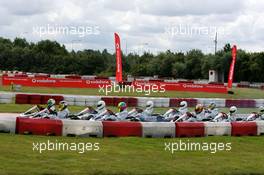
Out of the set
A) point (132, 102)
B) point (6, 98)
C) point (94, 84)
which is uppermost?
point (94, 84)

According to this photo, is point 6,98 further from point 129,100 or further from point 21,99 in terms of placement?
point 129,100

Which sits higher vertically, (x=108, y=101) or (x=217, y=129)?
(x=108, y=101)

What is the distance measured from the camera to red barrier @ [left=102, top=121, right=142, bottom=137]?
1437 centimetres

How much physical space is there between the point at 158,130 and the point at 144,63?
302 feet

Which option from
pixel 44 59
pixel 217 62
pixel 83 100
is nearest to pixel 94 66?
pixel 44 59

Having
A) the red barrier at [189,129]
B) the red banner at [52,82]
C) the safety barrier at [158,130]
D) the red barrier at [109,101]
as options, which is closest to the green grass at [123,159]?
the safety barrier at [158,130]

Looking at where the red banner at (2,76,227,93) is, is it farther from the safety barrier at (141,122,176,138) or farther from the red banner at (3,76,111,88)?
the safety barrier at (141,122,176,138)

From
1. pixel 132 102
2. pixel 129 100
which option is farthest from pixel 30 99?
pixel 132 102

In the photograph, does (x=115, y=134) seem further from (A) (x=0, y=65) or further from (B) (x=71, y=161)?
(A) (x=0, y=65)

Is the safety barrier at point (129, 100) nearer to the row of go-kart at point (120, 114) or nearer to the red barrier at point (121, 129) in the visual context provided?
the row of go-kart at point (120, 114)

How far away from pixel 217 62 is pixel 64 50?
52.6 metres

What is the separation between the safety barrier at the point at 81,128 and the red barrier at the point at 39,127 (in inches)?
7.1

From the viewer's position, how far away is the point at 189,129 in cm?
1520

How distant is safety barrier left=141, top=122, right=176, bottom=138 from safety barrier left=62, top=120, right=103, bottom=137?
1291 millimetres
